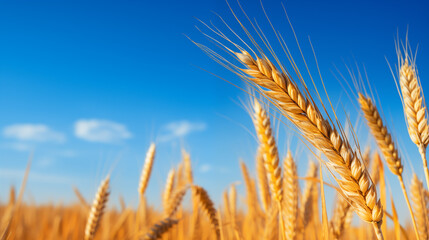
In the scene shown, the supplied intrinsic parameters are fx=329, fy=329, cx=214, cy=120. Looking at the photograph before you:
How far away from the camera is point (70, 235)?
2846mm

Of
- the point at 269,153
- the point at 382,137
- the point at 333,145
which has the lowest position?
the point at 333,145

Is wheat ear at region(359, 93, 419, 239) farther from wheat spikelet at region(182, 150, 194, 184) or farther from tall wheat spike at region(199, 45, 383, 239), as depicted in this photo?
wheat spikelet at region(182, 150, 194, 184)

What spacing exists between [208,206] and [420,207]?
1.47 m

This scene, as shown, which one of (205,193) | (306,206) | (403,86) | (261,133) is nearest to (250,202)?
(306,206)

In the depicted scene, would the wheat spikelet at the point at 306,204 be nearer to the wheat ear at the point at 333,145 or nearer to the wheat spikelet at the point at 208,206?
the wheat spikelet at the point at 208,206

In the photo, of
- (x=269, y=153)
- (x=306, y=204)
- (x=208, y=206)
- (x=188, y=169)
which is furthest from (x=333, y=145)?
(x=188, y=169)

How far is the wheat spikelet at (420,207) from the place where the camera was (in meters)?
2.11

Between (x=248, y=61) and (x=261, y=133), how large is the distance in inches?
27.5

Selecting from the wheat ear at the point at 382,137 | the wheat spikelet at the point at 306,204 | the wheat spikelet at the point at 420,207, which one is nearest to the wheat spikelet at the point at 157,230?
the wheat ear at the point at 382,137

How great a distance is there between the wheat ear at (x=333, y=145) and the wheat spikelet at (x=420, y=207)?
1.20m

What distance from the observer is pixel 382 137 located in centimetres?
193

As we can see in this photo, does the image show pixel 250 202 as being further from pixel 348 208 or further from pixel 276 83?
pixel 276 83

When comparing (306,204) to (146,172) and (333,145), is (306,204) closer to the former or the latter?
(146,172)

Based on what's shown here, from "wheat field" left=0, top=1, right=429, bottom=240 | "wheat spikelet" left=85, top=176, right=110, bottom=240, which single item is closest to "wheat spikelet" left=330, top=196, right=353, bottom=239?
"wheat field" left=0, top=1, right=429, bottom=240
